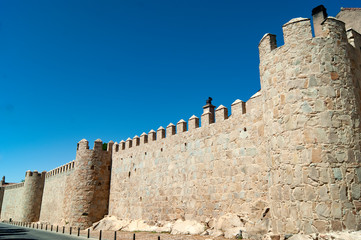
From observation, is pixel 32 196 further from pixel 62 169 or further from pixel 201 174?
pixel 201 174

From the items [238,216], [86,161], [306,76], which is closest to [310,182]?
[306,76]

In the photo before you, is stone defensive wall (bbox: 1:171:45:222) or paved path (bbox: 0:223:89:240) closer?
paved path (bbox: 0:223:89:240)

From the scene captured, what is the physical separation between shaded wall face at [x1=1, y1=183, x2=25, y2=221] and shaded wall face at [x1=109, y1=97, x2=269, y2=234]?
81.4 feet

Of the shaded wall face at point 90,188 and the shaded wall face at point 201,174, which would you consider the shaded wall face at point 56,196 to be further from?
the shaded wall face at point 201,174

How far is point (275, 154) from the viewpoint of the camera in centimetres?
752

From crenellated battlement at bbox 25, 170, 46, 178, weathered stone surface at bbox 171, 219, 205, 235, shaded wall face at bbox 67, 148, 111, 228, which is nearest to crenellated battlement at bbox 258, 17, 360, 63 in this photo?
weathered stone surface at bbox 171, 219, 205, 235

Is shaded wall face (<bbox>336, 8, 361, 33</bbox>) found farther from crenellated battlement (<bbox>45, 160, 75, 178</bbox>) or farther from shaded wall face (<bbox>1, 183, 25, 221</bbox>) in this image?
shaded wall face (<bbox>1, 183, 25, 221</bbox>)

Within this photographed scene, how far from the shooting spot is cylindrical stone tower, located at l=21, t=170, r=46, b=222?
31.6 meters

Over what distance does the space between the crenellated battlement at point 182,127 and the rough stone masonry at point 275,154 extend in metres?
0.05

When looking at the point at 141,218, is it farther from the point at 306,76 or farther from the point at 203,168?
the point at 306,76

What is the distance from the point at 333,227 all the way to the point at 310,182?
3.41ft

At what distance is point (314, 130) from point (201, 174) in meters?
6.18

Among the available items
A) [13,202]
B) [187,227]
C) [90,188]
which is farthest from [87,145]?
[13,202]

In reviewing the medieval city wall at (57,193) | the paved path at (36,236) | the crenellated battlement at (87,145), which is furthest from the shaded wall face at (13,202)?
the crenellated battlement at (87,145)
